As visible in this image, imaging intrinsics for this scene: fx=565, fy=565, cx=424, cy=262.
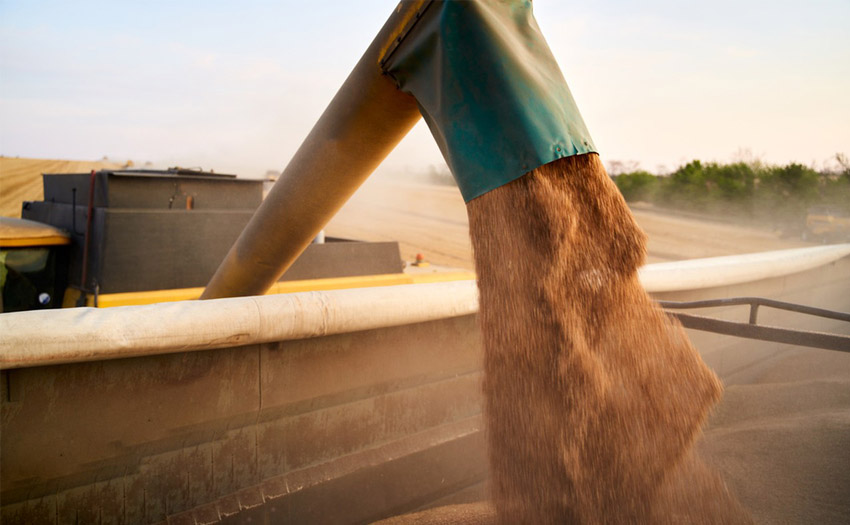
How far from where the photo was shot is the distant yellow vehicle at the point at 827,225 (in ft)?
57.3

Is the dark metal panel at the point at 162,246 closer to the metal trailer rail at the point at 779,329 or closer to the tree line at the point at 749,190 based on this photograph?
the metal trailer rail at the point at 779,329

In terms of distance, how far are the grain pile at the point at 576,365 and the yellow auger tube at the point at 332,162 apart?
45 cm

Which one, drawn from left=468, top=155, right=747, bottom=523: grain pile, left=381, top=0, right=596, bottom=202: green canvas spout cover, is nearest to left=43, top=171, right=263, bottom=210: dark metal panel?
left=381, top=0, right=596, bottom=202: green canvas spout cover

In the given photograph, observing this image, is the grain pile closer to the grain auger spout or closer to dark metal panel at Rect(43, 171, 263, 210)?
the grain auger spout

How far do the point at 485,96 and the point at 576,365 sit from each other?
0.74 metres

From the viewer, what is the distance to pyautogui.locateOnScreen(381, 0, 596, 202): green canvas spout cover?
1.44 metres

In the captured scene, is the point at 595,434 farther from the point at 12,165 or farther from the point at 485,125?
the point at 12,165

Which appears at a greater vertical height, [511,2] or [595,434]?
[511,2]

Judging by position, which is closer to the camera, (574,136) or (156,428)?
(574,136)

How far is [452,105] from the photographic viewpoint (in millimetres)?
1519

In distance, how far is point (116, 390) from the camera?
185 centimetres

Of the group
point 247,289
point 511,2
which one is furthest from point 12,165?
point 511,2

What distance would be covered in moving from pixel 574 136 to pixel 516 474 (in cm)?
96

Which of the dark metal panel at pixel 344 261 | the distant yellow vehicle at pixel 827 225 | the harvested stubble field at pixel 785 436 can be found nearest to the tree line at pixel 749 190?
the distant yellow vehicle at pixel 827 225
